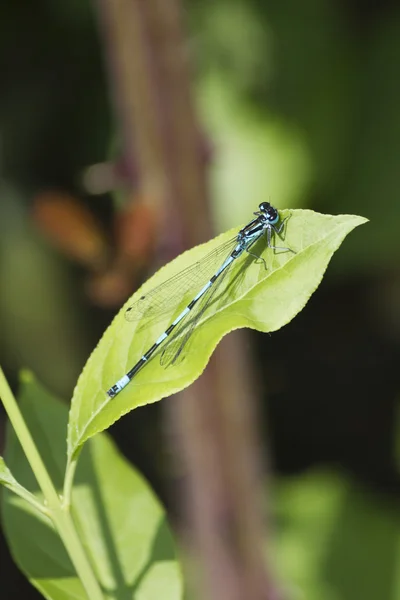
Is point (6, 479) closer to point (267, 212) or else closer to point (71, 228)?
point (267, 212)

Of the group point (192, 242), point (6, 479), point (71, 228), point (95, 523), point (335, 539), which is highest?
point (71, 228)

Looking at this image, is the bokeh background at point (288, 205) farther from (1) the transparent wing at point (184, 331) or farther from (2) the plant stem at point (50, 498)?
(2) the plant stem at point (50, 498)

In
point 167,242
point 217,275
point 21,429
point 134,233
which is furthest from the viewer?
point 167,242

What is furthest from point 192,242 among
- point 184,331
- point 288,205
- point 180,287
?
point 184,331

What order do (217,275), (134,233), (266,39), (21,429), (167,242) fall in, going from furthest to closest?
(266,39), (167,242), (134,233), (217,275), (21,429)

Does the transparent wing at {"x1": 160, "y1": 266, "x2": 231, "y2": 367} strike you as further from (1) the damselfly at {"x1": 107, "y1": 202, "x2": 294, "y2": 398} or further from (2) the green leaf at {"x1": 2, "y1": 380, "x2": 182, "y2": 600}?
(2) the green leaf at {"x1": 2, "y1": 380, "x2": 182, "y2": 600}

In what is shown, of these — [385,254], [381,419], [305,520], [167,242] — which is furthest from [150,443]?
[167,242]

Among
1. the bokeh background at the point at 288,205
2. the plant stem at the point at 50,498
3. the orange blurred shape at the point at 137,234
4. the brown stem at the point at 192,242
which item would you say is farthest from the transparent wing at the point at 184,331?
the bokeh background at the point at 288,205

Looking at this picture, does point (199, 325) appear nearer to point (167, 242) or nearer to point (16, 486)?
point (16, 486)
